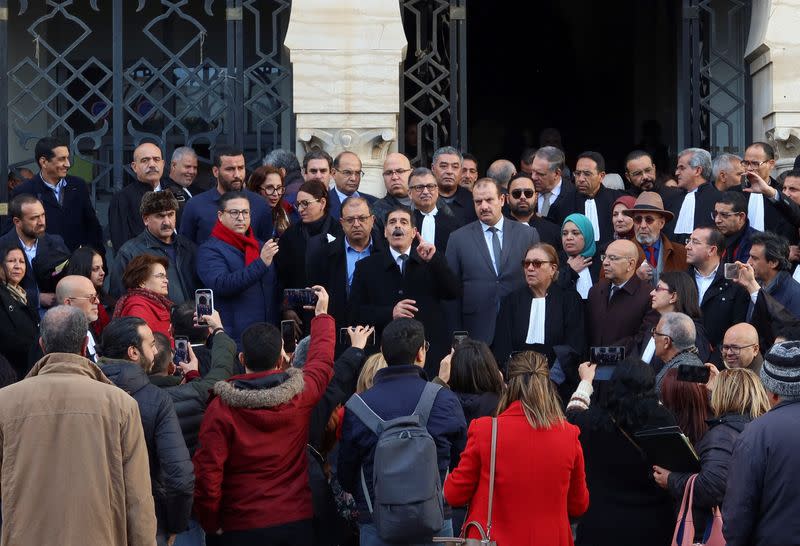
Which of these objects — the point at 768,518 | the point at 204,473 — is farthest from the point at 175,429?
the point at 768,518

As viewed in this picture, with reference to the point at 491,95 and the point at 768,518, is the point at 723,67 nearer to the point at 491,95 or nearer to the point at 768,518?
the point at 491,95

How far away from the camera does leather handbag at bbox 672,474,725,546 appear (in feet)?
25.0

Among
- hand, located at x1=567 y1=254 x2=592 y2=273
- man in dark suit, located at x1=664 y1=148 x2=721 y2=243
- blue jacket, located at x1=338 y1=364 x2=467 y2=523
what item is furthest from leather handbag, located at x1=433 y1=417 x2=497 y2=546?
man in dark suit, located at x1=664 y1=148 x2=721 y2=243

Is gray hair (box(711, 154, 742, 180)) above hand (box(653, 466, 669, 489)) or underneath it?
Answer: above

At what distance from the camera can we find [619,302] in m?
10.3

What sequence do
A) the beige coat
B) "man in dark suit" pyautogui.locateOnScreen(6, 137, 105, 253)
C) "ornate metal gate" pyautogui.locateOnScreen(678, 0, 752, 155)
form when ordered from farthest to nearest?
"ornate metal gate" pyautogui.locateOnScreen(678, 0, 752, 155)
"man in dark suit" pyautogui.locateOnScreen(6, 137, 105, 253)
the beige coat

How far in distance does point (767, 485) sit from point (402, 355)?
219 cm

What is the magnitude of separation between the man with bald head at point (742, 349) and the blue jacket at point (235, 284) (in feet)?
10.5

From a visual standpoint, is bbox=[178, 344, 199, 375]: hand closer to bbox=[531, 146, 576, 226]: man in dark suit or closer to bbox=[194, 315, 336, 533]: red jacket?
bbox=[194, 315, 336, 533]: red jacket

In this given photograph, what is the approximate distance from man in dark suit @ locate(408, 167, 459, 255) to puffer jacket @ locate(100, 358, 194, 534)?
155 inches

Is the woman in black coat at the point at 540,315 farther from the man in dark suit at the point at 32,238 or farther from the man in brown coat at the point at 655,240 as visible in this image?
the man in dark suit at the point at 32,238

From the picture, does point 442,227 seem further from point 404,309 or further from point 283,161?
point 283,161

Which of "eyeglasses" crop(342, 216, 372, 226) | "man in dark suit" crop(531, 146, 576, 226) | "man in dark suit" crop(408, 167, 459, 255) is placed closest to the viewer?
"eyeglasses" crop(342, 216, 372, 226)

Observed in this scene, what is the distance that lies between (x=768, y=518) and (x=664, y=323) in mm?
2827
